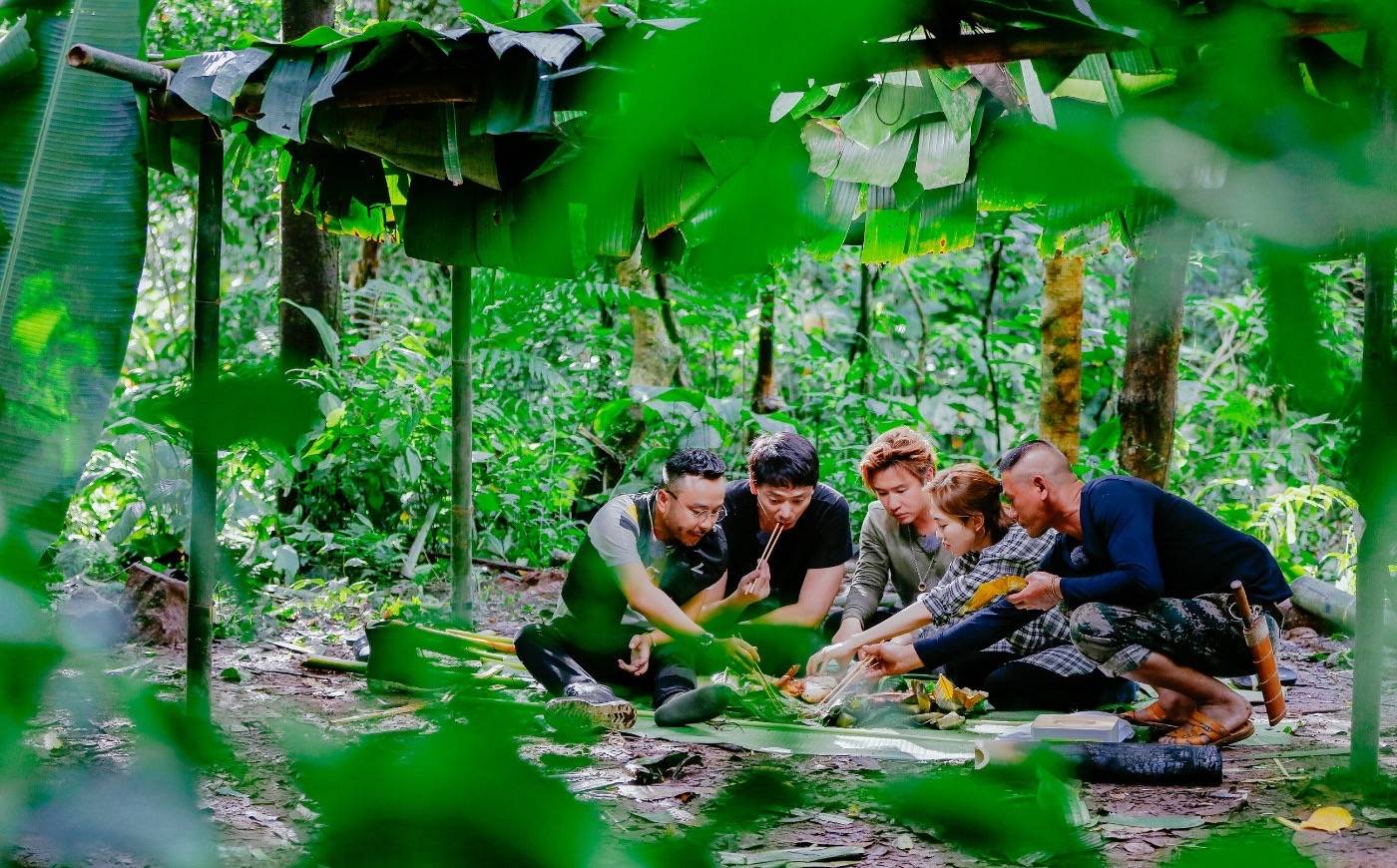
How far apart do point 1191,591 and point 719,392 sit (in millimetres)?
5132

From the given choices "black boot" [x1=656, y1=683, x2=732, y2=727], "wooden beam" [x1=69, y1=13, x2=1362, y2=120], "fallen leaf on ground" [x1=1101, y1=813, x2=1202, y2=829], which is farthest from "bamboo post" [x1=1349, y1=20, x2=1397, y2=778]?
"black boot" [x1=656, y1=683, x2=732, y2=727]

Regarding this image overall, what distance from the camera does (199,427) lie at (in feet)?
1.61

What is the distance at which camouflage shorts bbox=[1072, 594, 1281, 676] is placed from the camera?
3.81 meters

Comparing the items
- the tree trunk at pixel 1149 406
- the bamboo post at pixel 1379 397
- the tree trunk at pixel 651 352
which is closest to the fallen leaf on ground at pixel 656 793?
the bamboo post at pixel 1379 397

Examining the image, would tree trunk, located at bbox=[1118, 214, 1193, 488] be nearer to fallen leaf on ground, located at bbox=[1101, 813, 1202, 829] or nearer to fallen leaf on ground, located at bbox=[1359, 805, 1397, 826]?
fallen leaf on ground, located at bbox=[1101, 813, 1202, 829]

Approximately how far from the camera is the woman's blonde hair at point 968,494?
441 cm

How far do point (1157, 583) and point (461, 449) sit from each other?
2.88 meters

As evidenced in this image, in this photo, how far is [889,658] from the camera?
4309 mm

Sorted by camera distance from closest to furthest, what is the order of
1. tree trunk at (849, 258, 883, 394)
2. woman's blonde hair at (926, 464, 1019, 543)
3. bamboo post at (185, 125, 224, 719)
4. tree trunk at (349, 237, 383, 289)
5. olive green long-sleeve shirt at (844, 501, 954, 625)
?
1. bamboo post at (185, 125, 224, 719)
2. woman's blonde hair at (926, 464, 1019, 543)
3. olive green long-sleeve shirt at (844, 501, 954, 625)
4. tree trunk at (849, 258, 883, 394)
5. tree trunk at (349, 237, 383, 289)

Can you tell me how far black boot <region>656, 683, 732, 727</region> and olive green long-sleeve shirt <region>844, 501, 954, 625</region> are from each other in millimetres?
1179

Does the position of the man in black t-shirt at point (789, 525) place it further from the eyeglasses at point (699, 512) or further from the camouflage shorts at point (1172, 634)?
the camouflage shorts at point (1172, 634)

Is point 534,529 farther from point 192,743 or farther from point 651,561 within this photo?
point 192,743

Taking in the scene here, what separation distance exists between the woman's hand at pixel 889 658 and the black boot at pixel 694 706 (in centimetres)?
66

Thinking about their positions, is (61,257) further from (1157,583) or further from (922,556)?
(922,556)
